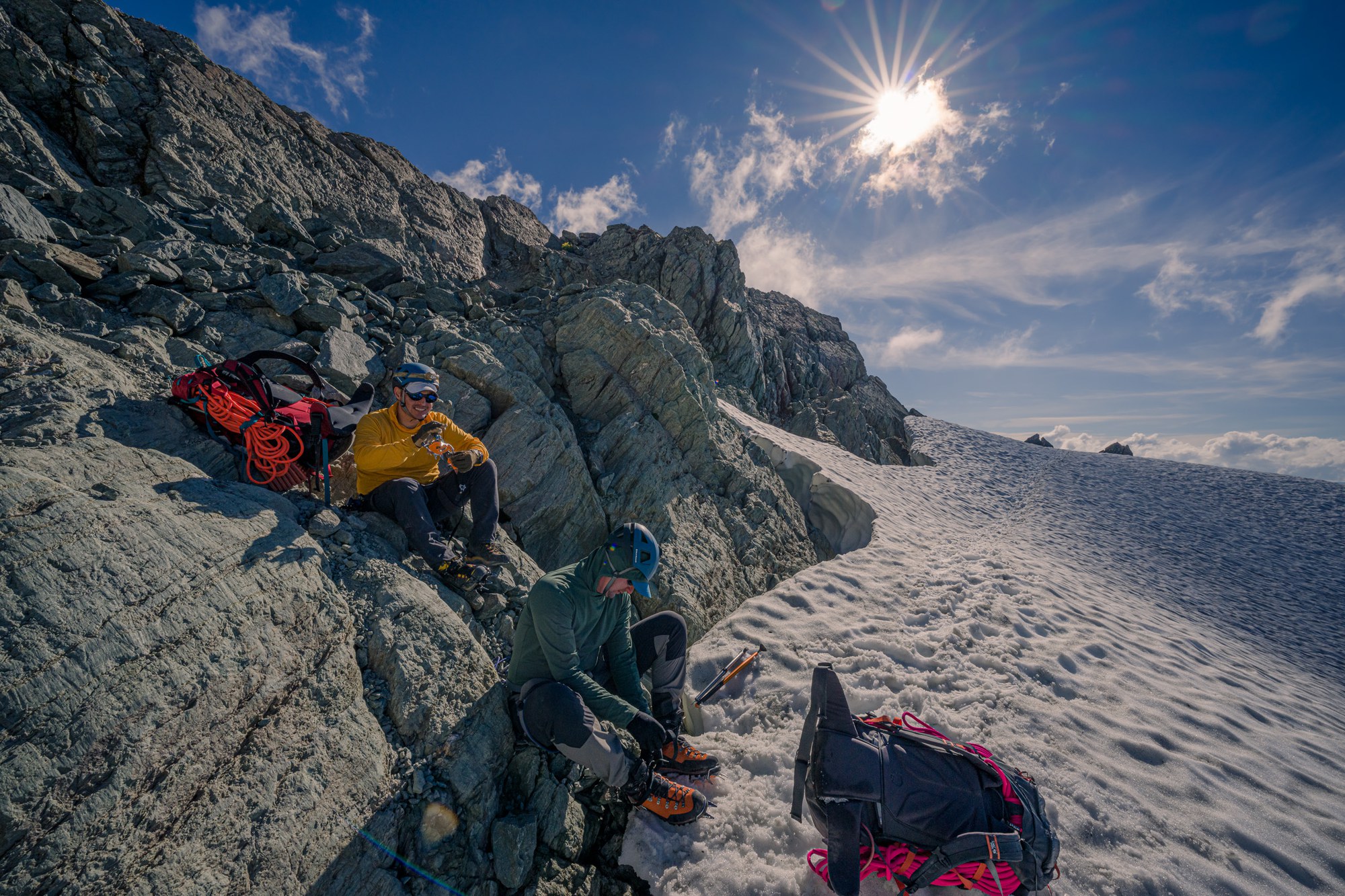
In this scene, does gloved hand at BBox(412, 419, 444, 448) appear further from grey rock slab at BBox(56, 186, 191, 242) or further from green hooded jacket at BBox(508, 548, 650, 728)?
grey rock slab at BBox(56, 186, 191, 242)

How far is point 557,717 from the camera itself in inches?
154

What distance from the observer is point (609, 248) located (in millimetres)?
31906

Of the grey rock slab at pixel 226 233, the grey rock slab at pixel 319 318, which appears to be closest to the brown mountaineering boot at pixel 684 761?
the grey rock slab at pixel 319 318

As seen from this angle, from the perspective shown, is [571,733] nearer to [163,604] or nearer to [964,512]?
[163,604]

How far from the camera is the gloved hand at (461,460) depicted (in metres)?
5.84

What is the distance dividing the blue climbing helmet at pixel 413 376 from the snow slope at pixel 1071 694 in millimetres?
5237

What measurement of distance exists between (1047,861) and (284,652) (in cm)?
612

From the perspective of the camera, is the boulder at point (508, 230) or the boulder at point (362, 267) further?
the boulder at point (508, 230)

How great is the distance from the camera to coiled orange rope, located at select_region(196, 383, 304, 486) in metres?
4.96

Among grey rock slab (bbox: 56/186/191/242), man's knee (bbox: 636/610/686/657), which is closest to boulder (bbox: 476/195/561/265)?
grey rock slab (bbox: 56/186/191/242)

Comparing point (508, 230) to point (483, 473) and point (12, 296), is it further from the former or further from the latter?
point (483, 473)

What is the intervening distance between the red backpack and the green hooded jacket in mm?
2996

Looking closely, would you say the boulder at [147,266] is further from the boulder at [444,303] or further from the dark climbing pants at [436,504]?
the dark climbing pants at [436,504]

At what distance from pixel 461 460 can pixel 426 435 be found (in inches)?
23.5
